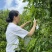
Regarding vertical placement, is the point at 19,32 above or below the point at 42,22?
below

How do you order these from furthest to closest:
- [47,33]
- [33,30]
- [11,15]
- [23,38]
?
[11,15] < [23,38] < [33,30] < [47,33]

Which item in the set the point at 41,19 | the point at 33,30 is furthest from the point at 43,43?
the point at 33,30

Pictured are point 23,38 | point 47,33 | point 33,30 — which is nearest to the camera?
point 47,33

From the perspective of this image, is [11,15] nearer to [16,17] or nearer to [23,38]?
[16,17]

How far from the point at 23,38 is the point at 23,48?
1.60 feet

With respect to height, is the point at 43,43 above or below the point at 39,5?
below

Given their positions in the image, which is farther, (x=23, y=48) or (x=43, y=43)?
(x=23, y=48)

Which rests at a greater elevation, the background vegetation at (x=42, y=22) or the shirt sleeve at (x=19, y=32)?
the background vegetation at (x=42, y=22)

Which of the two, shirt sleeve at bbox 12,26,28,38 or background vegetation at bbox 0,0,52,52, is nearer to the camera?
background vegetation at bbox 0,0,52,52

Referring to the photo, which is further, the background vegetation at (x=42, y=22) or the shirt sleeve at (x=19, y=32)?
the shirt sleeve at (x=19, y=32)

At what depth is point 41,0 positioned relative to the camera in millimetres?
3824

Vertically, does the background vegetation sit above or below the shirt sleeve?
above

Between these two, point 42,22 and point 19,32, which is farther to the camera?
point 19,32

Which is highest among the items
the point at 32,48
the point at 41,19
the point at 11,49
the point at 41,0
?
the point at 41,0
